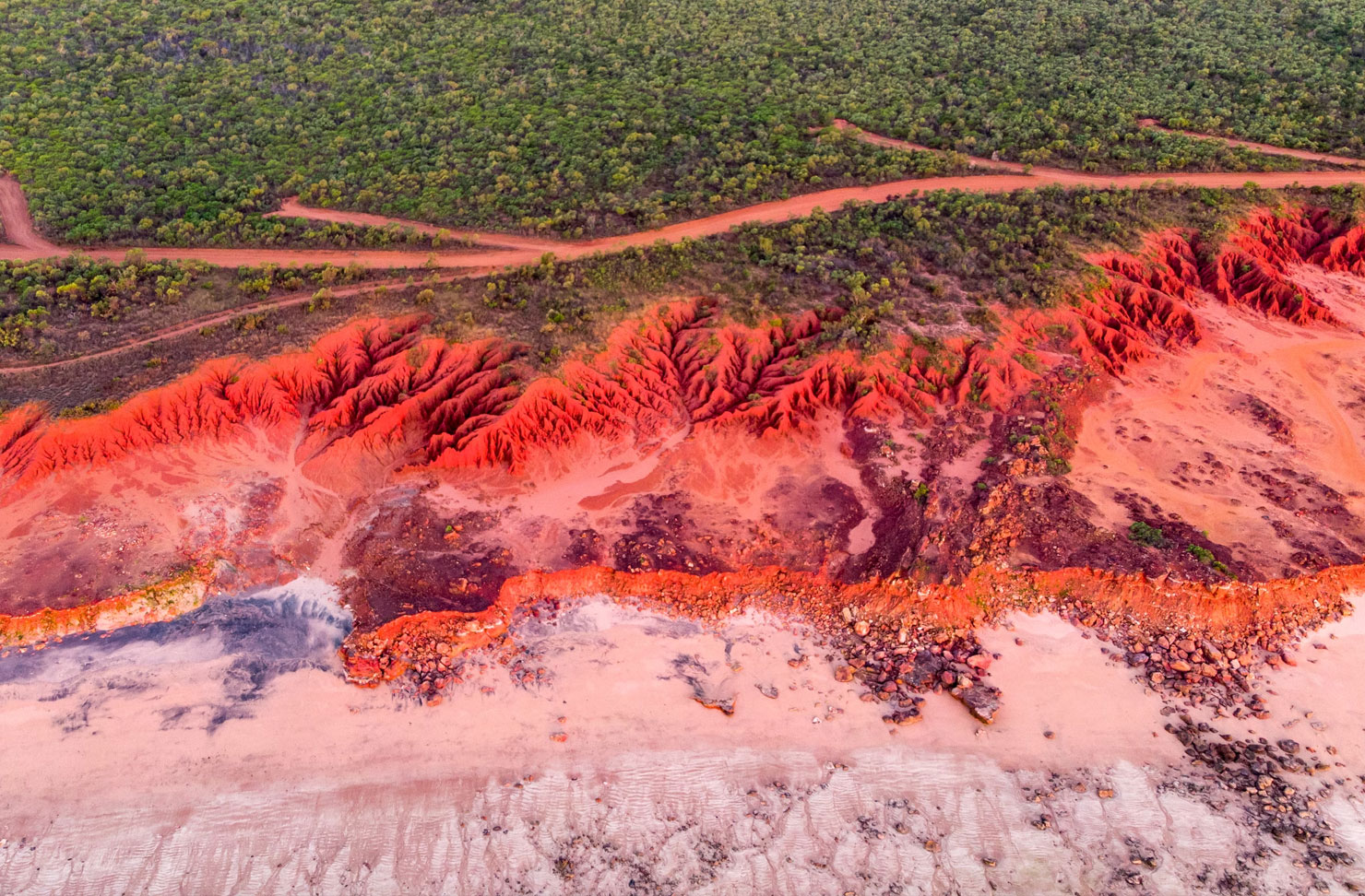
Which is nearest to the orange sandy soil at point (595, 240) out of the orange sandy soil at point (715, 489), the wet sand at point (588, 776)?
the orange sandy soil at point (715, 489)

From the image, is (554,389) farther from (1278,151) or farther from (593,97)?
(1278,151)

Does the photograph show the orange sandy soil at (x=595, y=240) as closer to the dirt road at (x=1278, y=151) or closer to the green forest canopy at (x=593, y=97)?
the green forest canopy at (x=593, y=97)

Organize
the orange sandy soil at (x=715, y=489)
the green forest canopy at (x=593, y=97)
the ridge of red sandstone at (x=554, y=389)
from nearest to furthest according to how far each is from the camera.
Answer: the orange sandy soil at (x=715, y=489), the ridge of red sandstone at (x=554, y=389), the green forest canopy at (x=593, y=97)

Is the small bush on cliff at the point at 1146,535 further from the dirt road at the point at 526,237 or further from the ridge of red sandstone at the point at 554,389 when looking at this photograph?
the dirt road at the point at 526,237

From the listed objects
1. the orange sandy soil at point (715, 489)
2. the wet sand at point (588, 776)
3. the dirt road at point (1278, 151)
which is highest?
the dirt road at point (1278, 151)

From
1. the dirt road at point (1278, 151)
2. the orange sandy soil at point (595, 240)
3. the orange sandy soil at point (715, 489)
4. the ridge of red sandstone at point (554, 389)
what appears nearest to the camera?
the orange sandy soil at point (715, 489)

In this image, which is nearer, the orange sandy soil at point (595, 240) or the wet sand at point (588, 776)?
the wet sand at point (588, 776)

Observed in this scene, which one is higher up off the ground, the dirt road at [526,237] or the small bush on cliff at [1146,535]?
the dirt road at [526,237]

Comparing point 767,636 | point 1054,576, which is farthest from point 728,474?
point 1054,576

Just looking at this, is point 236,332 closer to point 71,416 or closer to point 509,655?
point 71,416
